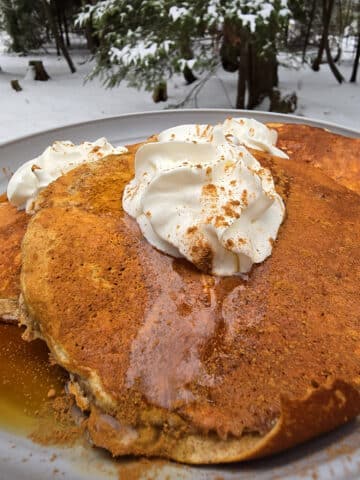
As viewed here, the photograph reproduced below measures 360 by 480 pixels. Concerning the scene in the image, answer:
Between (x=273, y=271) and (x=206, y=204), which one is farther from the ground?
(x=206, y=204)

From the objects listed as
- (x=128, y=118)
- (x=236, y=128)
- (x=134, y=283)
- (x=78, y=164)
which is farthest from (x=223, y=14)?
(x=134, y=283)

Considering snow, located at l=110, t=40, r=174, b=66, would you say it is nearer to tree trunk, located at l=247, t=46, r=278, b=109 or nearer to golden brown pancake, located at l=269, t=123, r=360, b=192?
tree trunk, located at l=247, t=46, r=278, b=109

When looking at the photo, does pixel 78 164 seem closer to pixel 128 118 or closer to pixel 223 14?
pixel 128 118

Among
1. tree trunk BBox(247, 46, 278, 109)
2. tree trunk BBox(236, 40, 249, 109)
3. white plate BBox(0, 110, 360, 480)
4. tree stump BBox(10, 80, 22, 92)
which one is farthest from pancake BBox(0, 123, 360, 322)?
tree stump BBox(10, 80, 22, 92)

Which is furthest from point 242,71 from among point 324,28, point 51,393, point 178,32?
point 51,393

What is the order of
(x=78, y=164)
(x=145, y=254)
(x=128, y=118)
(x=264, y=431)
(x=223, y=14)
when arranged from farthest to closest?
(x=223, y=14) → (x=128, y=118) → (x=78, y=164) → (x=145, y=254) → (x=264, y=431)

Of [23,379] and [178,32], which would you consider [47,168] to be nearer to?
[23,379]
